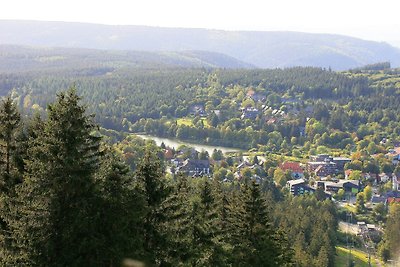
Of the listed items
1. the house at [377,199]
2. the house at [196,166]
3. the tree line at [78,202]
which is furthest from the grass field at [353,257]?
the tree line at [78,202]

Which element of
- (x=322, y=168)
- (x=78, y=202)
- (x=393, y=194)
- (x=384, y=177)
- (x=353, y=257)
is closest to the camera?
(x=78, y=202)

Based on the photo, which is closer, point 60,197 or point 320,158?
point 60,197

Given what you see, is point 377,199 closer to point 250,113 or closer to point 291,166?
point 291,166

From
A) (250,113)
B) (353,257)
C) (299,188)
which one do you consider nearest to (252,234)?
(353,257)

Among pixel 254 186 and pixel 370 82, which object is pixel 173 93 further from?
pixel 254 186

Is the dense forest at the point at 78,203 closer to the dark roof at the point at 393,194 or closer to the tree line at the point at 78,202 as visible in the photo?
the tree line at the point at 78,202
